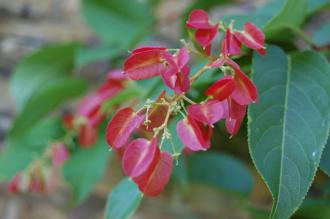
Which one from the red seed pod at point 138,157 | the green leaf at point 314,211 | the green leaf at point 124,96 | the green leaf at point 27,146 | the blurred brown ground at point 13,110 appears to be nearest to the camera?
the red seed pod at point 138,157

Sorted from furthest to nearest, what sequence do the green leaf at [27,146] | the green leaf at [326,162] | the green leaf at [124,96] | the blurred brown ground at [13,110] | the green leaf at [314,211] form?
the blurred brown ground at [13,110]
the green leaf at [27,146]
the green leaf at [124,96]
the green leaf at [314,211]
the green leaf at [326,162]

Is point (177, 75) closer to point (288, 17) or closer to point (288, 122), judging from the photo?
point (288, 122)

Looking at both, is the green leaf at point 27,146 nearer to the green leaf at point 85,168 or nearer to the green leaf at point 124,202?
the green leaf at point 85,168

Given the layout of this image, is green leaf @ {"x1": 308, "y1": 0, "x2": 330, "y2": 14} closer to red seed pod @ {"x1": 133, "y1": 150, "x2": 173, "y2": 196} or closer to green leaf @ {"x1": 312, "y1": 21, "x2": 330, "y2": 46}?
green leaf @ {"x1": 312, "y1": 21, "x2": 330, "y2": 46}

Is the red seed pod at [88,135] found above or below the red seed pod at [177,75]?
below

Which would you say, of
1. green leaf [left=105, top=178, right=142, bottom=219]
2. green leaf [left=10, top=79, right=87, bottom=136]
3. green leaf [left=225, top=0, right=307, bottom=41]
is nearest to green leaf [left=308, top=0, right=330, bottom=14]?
green leaf [left=225, top=0, right=307, bottom=41]

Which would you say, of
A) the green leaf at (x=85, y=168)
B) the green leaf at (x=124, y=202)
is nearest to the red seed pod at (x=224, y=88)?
the green leaf at (x=124, y=202)

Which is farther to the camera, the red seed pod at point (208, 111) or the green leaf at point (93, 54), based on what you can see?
the green leaf at point (93, 54)

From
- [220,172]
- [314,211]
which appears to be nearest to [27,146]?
[220,172]

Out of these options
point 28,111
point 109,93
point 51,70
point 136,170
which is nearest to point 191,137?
point 136,170
